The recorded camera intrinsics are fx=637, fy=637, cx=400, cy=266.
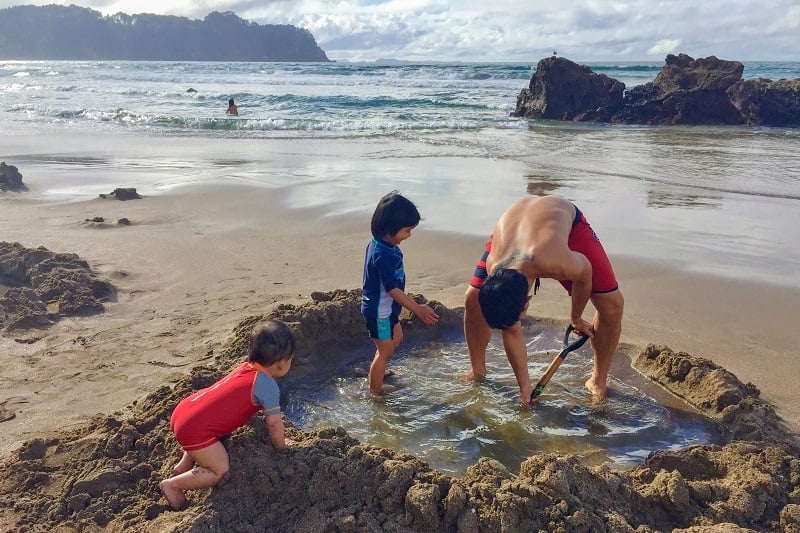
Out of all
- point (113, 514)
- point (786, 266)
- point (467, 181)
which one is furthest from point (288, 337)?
point (467, 181)

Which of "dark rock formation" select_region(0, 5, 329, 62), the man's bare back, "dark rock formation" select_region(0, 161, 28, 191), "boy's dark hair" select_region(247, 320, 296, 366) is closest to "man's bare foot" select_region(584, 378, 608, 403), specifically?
the man's bare back

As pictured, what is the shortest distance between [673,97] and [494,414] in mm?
19436

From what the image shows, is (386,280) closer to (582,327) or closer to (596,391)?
(582,327)

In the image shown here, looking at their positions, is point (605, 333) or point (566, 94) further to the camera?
point (566, 94)

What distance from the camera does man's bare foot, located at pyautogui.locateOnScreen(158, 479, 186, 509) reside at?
243cm

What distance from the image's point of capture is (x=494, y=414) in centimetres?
349

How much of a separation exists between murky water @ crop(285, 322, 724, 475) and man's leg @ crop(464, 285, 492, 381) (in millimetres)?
85

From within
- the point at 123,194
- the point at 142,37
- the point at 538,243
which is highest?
the point at 142,37

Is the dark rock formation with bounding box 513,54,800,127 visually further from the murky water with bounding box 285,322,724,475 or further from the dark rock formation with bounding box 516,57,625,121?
the murky water with bounding box 285,322,724,475

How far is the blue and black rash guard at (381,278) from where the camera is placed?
3559 mm

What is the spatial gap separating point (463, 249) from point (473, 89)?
26.3 meters

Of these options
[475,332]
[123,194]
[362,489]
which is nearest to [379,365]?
[475,332]

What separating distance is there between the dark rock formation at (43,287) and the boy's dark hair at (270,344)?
2.43 meters

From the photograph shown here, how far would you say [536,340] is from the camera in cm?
448
